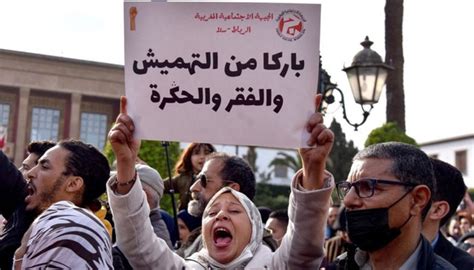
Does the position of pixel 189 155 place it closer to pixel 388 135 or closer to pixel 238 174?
pixel 238 174

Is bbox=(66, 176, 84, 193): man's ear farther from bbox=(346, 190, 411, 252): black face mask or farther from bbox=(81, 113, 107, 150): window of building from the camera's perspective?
bbox=(81, 113, 107, 150): window of building

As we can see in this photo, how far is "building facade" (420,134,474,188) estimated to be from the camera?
6475 centimetres

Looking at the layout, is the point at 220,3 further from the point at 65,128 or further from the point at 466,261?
the point at 65,128

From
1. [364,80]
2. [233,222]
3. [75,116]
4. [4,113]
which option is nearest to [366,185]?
[233,222]

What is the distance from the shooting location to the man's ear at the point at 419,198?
11.6 feet

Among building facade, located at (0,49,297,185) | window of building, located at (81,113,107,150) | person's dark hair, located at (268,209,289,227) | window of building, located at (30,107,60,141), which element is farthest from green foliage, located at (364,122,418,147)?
window of building, located at (81,113,107,150)

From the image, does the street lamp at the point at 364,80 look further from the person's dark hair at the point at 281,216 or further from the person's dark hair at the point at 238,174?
the person's dark hair at the point at 238,174

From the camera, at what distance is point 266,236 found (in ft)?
15.8

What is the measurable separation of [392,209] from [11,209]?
5.70 ft

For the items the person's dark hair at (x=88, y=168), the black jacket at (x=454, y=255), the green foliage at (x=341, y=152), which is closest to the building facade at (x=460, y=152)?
the green foliage at (x=341, y=152)

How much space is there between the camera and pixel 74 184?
3871mm

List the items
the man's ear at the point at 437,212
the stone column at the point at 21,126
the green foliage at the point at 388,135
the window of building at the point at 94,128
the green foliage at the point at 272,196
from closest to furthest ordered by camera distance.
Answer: the man's ear at the point at 437,212
the green foliage at the point at 388,135
the stone column at the point at 21,126
the green foliage at the point at 272,196
the window of building at the point at 94,128

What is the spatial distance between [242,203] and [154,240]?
0.52 metres

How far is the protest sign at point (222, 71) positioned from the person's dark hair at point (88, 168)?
1.15 ft
